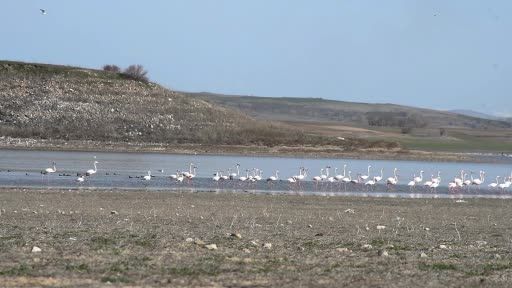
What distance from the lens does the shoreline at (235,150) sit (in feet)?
222

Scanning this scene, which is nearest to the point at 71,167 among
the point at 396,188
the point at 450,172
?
the point at 396,188

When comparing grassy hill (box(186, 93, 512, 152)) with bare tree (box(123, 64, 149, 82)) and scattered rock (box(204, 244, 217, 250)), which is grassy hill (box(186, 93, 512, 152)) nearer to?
bare tree (box(123, 64, 149, 82))

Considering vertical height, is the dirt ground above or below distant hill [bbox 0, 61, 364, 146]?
below

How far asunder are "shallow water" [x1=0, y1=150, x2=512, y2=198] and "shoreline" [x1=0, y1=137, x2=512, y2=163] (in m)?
4.15

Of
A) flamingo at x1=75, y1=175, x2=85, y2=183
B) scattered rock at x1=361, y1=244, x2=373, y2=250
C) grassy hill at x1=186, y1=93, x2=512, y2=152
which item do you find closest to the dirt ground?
scattered rock at x1=361, y1=244, x2=373, y2=250

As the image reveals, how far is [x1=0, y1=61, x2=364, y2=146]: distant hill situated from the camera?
75500mm

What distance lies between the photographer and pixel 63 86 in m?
84.9

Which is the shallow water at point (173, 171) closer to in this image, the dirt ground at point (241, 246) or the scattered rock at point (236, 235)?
the dirt ground at point (241, 246)

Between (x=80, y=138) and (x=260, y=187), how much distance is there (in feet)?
122

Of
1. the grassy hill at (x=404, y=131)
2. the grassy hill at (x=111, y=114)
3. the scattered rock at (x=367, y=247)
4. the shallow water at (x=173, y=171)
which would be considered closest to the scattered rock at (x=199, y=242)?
the scattered rock at (x=367, y=247)

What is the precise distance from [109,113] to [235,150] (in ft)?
41.0

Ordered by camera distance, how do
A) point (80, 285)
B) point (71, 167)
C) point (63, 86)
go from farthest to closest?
1. point (63, 86)
2. point (71, 167)
3. point (80, 285)

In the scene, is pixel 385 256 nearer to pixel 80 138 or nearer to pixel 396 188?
pixel 396 188

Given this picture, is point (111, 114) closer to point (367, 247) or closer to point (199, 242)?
point (199, 242)
